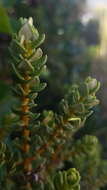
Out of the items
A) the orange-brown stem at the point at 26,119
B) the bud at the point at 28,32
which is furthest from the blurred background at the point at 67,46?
the bud at the point at 28,32

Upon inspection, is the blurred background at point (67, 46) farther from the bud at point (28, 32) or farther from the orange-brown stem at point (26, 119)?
the bud at point (28, 32)

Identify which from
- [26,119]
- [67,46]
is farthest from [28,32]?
[67,46]

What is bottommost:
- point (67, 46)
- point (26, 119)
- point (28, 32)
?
point (67, 46)

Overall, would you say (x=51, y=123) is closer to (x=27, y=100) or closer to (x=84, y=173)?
(x=27, y=100)

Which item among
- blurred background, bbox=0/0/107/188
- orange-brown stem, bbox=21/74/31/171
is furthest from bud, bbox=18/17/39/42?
blurred background, bbox=0/0/107/188

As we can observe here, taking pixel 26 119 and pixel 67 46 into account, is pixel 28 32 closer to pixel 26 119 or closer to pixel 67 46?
pixel 26 119

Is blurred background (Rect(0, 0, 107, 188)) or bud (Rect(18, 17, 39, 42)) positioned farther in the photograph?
blurred background (Rect(0, 0, 107, 188))

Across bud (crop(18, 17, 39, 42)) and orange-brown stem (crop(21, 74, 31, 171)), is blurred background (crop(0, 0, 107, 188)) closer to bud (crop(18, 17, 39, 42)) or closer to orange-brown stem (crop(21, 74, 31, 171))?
orange-brown stem (crop(21, 74, 31, 171))

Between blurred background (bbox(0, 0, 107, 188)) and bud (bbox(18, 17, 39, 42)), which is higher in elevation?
bud (bbox(18, 17, 39, 42))
